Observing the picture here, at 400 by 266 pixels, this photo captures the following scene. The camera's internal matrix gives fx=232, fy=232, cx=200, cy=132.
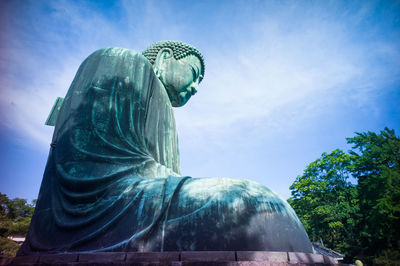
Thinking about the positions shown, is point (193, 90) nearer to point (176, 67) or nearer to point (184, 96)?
point (184, 96)

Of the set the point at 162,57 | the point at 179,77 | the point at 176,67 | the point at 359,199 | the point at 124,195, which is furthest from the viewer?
the point at 359,199

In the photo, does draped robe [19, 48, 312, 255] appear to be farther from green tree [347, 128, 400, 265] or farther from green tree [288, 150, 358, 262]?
green tree [288, 150, 358, 262]

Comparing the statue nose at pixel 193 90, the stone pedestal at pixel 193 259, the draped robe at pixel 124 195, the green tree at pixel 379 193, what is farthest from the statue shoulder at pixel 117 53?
the green tree at pixel 379 193

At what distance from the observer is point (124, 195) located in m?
2.27

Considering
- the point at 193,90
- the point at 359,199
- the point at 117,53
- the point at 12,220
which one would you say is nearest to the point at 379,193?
the point at 359,199

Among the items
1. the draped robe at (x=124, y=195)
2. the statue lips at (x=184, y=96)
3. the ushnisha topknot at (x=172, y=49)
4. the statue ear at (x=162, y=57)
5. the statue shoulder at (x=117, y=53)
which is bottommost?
the draped robe at (x=124, y=195)

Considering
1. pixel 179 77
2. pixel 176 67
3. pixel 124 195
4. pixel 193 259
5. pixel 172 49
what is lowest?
pixel 193 259

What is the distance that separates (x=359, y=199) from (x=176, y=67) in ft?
59.6

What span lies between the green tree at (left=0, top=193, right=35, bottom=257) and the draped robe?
1284cm

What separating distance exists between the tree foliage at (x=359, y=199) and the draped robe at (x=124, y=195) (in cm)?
1408

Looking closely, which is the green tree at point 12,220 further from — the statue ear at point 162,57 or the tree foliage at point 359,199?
the tree foliage at point 359,199

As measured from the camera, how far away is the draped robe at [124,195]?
73.2 inches

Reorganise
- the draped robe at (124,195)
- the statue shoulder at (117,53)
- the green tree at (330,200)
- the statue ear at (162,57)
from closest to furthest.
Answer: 1. the draped robe at (124,195)
2. the statue shoulder at (117,53)
3. the statue ear at (162,57)
4. the green tree at (330,200)

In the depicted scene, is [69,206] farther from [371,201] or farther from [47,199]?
[371,201]
